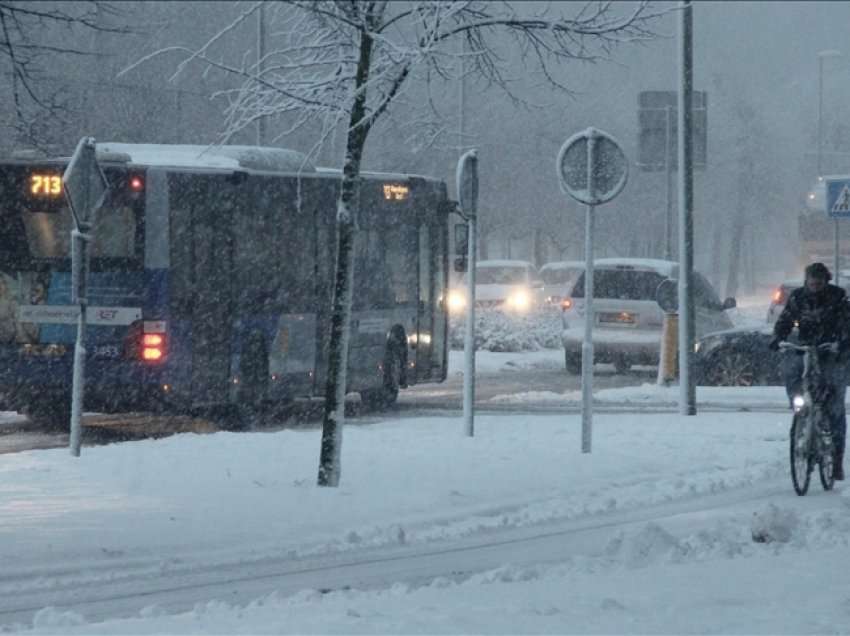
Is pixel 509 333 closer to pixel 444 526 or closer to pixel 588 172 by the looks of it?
pixel 588 172

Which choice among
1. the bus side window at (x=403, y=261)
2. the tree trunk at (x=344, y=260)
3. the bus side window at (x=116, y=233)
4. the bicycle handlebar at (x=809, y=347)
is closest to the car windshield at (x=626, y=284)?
the bus side window at (x=403, y=261)

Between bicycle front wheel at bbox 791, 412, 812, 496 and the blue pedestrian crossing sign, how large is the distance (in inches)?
380

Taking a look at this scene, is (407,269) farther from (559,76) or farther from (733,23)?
(733,23)

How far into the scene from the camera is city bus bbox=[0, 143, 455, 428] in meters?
18.5

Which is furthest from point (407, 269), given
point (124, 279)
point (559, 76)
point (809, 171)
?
point (809, 171)

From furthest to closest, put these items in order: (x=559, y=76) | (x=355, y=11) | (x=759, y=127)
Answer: (x=759, y=127) < (x=559, y=76) < (x=355, y=11)

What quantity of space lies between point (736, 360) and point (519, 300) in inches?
812

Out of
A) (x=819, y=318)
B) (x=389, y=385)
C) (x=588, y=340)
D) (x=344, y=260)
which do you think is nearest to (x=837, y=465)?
(x=819, y=318)

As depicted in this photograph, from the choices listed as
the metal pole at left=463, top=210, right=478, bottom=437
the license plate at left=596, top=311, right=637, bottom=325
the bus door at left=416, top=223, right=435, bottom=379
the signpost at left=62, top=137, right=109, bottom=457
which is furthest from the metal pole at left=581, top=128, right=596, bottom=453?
the license plate at left=596, top=311, right=637, bottom=325

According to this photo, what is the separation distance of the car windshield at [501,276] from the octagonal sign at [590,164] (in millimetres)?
32806

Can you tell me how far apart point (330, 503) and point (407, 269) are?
1147 cm

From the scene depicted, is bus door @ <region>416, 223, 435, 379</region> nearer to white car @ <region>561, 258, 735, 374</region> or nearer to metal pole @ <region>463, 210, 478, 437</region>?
white car @ <region>561, 258, 735, 374</region>

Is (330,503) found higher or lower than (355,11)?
lower

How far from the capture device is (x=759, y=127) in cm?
9219
